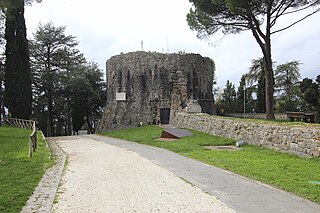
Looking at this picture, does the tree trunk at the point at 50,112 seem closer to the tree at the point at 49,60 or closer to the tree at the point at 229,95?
the tree at the point at 49,60

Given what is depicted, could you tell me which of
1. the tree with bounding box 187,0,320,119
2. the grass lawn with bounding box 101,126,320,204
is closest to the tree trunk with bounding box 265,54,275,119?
the tree with bounding box 187,0,320,119

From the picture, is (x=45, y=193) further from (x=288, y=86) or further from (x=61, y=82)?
(x=288, y=86)

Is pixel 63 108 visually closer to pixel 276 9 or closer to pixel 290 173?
pixel 276 9

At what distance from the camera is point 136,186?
18.9 ft

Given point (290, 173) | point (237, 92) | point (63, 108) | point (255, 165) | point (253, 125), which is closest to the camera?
point (290, 173)

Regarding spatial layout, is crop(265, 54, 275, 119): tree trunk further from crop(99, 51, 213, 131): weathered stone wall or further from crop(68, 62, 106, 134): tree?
crop(68, 62, 106, 134): tree

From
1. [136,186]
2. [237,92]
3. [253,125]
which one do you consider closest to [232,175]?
[136,186]

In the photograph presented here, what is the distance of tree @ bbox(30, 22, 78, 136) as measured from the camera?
2822 cm

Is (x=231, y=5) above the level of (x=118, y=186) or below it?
above

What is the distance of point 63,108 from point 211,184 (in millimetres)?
27103

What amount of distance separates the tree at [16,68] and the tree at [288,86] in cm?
2725

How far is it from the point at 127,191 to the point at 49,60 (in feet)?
89.5

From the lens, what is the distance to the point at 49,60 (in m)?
A: 29.9

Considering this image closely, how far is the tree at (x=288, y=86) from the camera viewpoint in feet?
113
